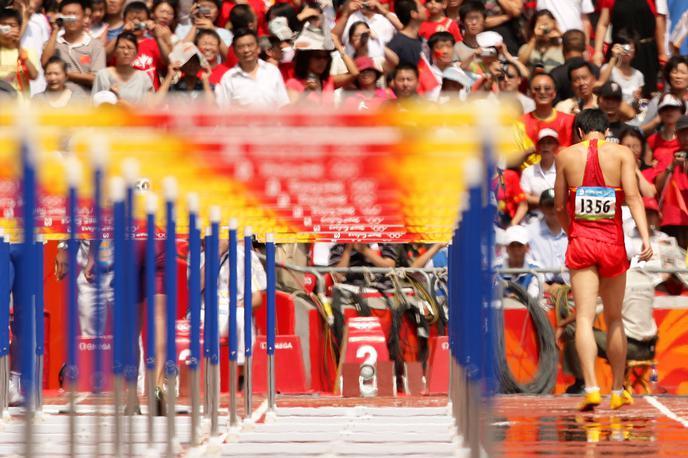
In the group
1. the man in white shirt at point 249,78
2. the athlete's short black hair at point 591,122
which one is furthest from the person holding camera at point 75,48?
the athlete's short black hair at point 591,122

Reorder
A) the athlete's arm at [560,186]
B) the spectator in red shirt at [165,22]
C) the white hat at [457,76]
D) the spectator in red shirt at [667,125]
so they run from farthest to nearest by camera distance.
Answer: the spectator in red shirt at [165,22] < the white hat at [457,76] < the spectator in red shirt at [667,125] < the athlete's arm at [560,186]

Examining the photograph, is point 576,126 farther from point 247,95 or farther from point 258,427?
point 247,95

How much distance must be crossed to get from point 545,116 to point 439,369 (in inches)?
139

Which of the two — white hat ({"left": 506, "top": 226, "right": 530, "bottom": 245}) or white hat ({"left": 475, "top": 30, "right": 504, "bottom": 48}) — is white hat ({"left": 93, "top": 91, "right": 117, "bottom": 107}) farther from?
white hat ({"left": 475, "top": 30, "right": 504, "bottom": 48})

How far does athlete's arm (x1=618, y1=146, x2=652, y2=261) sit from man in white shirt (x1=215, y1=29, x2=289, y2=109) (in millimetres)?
5819

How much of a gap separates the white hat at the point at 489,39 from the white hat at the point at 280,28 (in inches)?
81.3

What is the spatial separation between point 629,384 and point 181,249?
4221 mm

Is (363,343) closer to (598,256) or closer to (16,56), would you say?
(598,256)

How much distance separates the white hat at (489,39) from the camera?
63.3ft

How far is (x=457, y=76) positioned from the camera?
18766mm

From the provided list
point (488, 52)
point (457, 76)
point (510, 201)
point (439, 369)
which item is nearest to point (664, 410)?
point (439, 369)

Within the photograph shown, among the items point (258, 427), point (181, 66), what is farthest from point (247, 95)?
point (258, 427)

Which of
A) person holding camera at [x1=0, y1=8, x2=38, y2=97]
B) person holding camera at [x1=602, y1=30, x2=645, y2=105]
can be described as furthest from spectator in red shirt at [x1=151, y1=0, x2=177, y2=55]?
person holding camera at [x1=602, y1=30, x2=645, y2=105]

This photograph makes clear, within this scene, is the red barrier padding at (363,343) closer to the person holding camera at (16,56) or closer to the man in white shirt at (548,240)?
the man in white shirt at (548,240)
